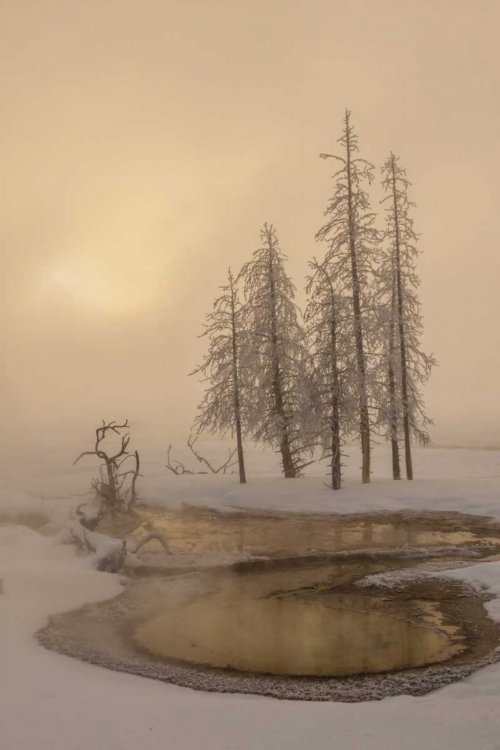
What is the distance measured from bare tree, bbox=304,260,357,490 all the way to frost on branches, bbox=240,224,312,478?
88.1 inches

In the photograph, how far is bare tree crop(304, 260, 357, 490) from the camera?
2530 cm

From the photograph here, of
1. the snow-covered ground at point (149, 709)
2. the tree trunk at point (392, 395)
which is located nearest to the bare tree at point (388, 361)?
the tree trunk at point (392, 395)

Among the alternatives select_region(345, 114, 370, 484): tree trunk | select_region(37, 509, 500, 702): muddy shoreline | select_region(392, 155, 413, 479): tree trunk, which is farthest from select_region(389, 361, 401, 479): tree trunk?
select_region(37, 509, 500, 702): muddy shoreline

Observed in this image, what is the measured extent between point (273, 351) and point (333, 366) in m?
3.88

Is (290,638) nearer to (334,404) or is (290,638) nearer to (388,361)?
(334,404)

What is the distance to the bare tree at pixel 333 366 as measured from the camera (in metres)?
25.3

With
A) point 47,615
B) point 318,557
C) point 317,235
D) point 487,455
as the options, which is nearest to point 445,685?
point 47,615

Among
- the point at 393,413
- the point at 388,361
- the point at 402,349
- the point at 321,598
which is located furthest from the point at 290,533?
the point at 402,349

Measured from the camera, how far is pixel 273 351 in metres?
28.4

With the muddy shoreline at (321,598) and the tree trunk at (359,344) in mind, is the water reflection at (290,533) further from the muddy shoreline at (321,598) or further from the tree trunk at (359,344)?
the tree trunk at (359,344)

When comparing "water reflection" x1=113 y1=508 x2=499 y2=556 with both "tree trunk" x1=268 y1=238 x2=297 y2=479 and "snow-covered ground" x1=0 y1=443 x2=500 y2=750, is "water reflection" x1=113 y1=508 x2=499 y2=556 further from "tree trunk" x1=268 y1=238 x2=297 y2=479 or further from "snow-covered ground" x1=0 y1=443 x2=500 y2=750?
"tree trunk" x1=268 y1=238 x2=297 y2=479

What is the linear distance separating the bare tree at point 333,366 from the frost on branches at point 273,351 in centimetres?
224

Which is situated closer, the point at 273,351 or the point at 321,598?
the point at 321,598

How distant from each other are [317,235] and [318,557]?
15.5m
